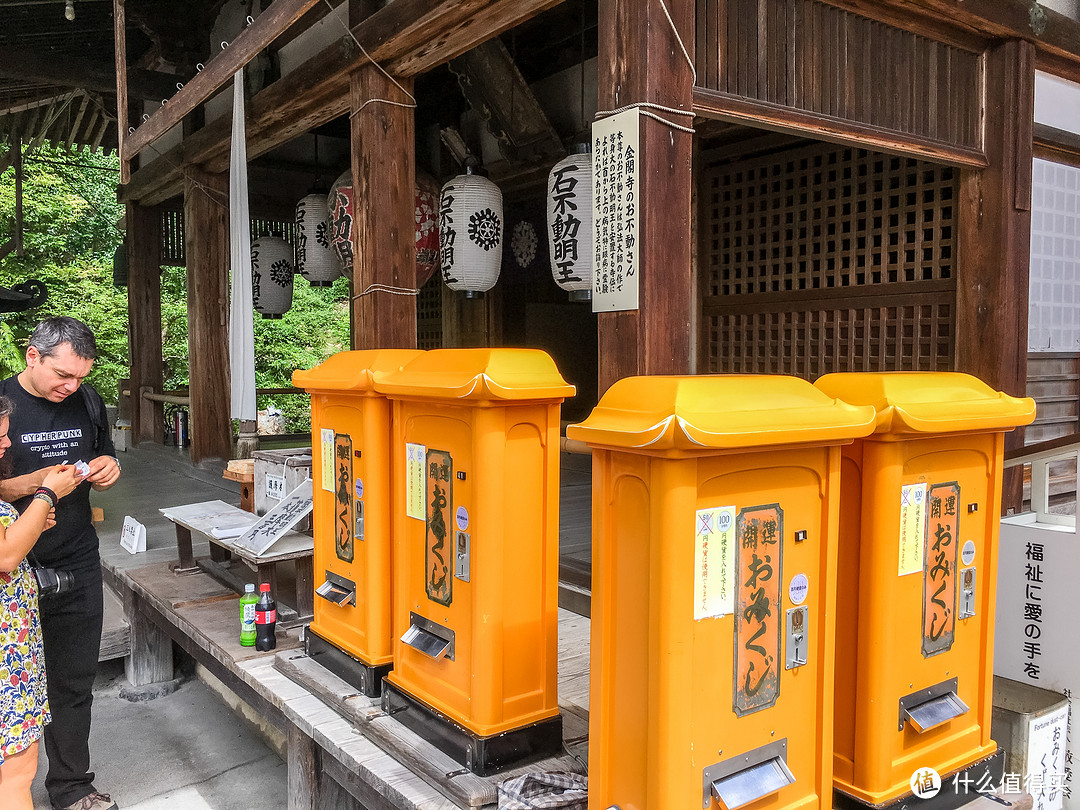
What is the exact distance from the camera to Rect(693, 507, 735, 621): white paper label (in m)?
1.92

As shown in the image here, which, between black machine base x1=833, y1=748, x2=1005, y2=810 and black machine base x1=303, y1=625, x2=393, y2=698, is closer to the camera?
black machine base x1=833, y1=748, x2=1005, y2=810

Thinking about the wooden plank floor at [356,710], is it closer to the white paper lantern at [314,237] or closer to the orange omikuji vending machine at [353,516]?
the orange omikuji vending machine at [353,516]

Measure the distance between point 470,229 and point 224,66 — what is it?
2.00m

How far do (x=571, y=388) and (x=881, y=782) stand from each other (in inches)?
61.4

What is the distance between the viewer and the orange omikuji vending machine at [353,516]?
325cm

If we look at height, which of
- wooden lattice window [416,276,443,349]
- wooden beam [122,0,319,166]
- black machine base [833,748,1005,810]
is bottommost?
black machine base [833,748,1005,810]

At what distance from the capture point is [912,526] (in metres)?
2.32

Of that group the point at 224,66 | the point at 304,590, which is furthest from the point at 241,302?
the point at 304,590

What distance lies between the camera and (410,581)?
119 inches

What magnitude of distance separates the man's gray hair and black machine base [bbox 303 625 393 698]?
168 cm

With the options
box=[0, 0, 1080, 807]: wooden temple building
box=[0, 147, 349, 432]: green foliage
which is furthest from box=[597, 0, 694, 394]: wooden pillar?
box=[0, 147, 349, 432]: green foliage

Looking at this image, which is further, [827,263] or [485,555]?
[827,263]

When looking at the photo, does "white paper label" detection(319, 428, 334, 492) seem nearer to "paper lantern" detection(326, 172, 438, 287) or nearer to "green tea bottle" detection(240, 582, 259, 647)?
"green tea bottle" detection(240, 582, 259, 647)

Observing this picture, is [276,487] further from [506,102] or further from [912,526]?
[912,526]
